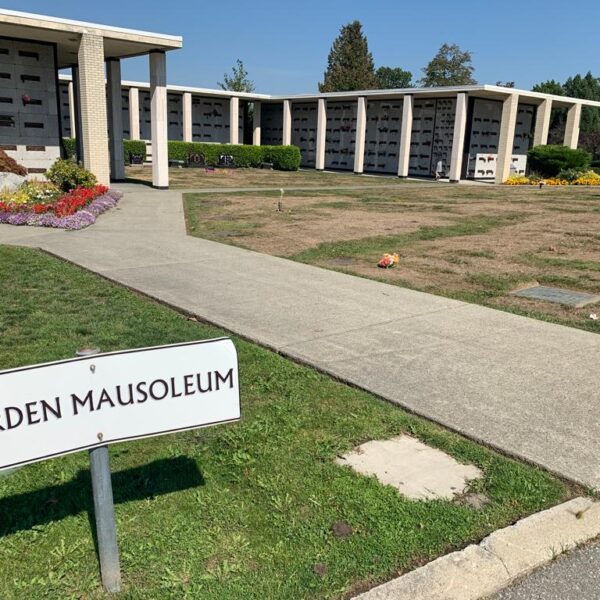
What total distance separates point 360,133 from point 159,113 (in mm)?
17216

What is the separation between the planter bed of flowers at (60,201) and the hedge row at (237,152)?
17.7 meters

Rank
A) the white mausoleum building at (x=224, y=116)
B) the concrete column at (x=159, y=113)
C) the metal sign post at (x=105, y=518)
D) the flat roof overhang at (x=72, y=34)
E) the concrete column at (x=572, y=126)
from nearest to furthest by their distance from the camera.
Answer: the metal sign post at (x=105, y=518) → the flat roof overhang at (x=72, y=34) → the white mausoleum building at (x=224, y=116) → the concrete column at (x=159, y=113) → the concrete column at (x=572, y=126)

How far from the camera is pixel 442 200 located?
827 inches

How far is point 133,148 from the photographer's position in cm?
3531

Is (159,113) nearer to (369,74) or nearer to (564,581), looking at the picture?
(564,581)

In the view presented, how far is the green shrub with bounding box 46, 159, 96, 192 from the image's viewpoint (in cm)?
1708

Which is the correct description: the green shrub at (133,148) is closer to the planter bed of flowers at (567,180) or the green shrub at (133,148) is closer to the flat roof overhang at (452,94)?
the flat roof overhang at (452,94)

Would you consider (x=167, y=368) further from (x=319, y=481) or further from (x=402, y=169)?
(x=402, y=169)

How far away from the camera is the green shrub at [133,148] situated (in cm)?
3503

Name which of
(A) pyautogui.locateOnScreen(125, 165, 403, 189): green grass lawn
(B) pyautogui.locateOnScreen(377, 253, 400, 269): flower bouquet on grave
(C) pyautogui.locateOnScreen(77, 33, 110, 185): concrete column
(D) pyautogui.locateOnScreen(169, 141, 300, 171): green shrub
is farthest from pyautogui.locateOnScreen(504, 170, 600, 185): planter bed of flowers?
(B) pyautogui.locateOnScreen(377, 253, 400, 269): flower bouquet on grave

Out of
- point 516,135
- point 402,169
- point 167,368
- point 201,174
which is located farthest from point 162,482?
point 516,135

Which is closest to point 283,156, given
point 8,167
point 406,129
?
point 406,129

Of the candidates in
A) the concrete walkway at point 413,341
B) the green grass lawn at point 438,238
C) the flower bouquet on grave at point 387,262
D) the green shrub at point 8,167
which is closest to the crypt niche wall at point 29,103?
the green shrub at point 8,167

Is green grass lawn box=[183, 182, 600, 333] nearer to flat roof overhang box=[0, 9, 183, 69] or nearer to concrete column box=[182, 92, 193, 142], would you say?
flat roof overhang box=[0, 9, 183, 69]
